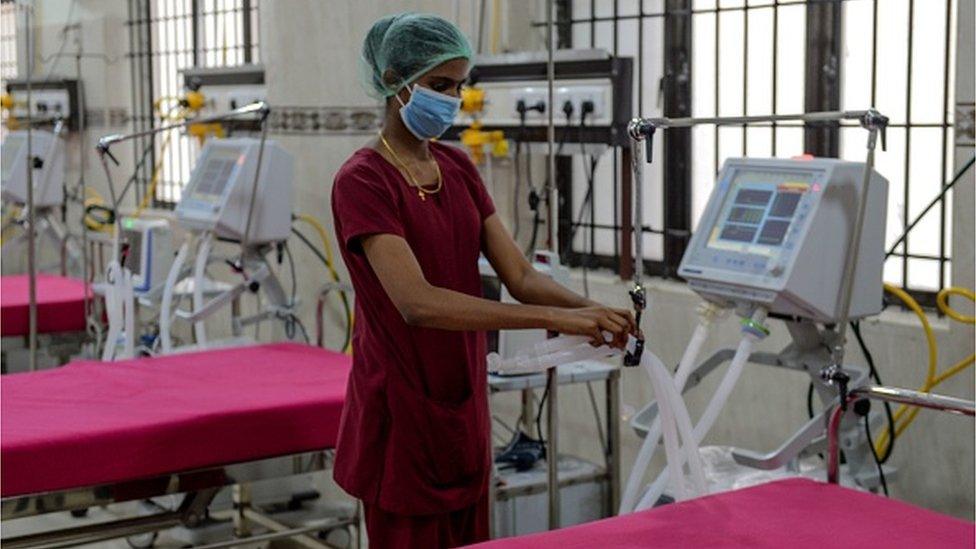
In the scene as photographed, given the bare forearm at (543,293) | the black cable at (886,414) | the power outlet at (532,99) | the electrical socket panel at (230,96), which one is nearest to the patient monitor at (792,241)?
the black cable at (886,414)

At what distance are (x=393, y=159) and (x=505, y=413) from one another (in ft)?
7.06

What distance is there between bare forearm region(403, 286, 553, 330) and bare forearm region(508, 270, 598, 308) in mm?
276

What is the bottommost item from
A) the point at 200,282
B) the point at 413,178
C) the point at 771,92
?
the point at 200,282

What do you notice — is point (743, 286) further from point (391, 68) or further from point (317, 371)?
point (317, 371)

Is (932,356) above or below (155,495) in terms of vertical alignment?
above

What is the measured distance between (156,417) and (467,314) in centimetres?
136

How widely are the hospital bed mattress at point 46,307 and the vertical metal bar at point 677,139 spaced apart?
2.60 m

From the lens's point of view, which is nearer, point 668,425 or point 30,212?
point 668,425

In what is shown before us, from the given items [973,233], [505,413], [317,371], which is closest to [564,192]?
[505,413]

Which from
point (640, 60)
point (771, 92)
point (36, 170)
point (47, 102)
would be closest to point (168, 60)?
point (47, 102)

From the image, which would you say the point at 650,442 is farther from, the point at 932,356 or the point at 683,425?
the point at 932,356

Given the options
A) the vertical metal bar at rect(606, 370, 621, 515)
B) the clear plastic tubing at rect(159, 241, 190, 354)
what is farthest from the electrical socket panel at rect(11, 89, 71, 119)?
the vertical metal bar at rect(606, 370, 621, 515)

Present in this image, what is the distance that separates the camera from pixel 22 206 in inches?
245

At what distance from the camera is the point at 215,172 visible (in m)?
4.91
